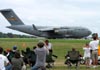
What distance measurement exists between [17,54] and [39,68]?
101 cm

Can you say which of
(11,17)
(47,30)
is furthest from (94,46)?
(11,17)

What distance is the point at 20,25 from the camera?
282 feet

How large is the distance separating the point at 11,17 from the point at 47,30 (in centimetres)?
826

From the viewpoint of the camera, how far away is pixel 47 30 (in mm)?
85562

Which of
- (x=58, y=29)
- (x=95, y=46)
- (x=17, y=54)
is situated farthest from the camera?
(x=58, y=29)

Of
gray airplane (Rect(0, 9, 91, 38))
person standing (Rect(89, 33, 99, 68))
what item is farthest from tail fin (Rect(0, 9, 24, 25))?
person standing (Rect(89, 33, 99, 68))

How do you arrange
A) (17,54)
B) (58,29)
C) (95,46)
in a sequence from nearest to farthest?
(17,54) → (95,46) → (58,29)

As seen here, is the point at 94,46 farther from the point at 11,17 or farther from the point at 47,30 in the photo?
the point at 11,17

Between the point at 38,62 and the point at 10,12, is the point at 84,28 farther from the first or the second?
the point at 38,62

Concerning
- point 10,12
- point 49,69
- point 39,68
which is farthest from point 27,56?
point 10,12

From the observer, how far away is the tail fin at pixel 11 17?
87.1 metres

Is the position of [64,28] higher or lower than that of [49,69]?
lower

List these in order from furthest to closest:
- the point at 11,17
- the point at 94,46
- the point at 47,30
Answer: the point at 11,17 < the point at 47,30 < the point at 94,46

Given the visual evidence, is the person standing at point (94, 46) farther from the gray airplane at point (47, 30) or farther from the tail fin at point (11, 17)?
the tail fin at point (11, 17)
